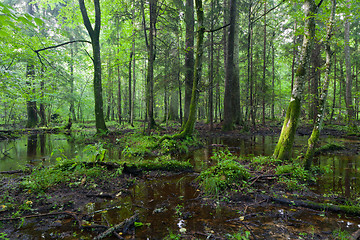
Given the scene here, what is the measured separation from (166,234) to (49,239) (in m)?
1.57

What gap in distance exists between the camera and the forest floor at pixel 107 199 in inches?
99.6

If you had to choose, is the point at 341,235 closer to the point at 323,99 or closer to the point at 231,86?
the point at 323,99

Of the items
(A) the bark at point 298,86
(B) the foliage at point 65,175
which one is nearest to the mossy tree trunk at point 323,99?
(A) the bark at point 298,86

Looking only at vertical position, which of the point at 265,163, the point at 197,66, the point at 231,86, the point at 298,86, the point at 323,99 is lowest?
the point at 265,163

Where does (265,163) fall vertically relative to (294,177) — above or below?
above

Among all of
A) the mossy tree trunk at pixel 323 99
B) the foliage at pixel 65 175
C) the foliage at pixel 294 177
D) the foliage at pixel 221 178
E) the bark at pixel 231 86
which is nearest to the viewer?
the foliage at pixel 65 175

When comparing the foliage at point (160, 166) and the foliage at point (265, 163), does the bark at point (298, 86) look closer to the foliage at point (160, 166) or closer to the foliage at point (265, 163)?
the foliage at point (265, 163)

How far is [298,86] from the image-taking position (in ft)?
17.3

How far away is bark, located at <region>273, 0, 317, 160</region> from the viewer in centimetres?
505

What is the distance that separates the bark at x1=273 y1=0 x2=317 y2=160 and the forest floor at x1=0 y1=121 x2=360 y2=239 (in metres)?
1.00

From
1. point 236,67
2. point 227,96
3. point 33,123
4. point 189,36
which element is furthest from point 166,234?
point 33,123

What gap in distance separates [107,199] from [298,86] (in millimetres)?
5935

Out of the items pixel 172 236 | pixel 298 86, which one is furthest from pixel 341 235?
pixel 298 86

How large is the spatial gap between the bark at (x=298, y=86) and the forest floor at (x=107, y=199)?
1002 mm
